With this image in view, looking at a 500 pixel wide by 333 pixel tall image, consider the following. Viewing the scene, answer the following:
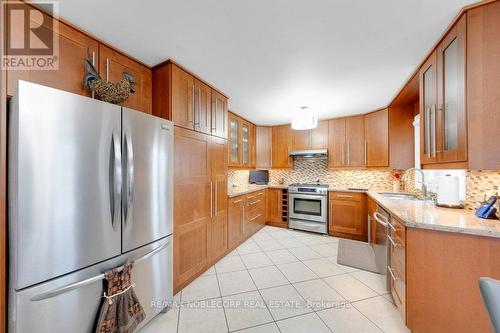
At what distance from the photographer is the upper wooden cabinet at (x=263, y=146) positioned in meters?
4.36

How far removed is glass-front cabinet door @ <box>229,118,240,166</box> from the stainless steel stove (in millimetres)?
1329

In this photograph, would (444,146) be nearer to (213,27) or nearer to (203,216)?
(213,27)

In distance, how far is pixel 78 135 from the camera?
1.06 m

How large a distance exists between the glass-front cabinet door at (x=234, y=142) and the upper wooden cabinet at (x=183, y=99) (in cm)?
107

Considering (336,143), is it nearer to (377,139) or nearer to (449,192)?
(377,139)

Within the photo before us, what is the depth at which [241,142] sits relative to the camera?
12.3ft

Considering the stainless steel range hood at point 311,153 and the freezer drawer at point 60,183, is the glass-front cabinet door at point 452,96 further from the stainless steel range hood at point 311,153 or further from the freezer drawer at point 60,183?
the freezer drawer at point 60,183

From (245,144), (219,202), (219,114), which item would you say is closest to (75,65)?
(219,114)

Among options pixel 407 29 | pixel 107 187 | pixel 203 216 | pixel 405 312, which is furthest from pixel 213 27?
pixel 405 312

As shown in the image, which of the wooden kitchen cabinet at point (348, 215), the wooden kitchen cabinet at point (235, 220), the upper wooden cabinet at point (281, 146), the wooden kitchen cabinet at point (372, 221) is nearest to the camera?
the wooden kitchen cabinet at point (372, 221)

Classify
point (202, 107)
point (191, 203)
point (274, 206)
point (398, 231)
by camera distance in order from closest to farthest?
point (398, 231), point (191, 203), point (202, 107), point (274, 206)

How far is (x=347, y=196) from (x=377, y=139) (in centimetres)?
114

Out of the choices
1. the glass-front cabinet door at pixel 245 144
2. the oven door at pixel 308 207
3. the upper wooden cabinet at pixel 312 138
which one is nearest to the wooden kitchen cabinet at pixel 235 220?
the glass-front cabinet door at pixel 245 144

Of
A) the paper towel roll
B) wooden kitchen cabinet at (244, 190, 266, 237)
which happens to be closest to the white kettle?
the paper towel roll
